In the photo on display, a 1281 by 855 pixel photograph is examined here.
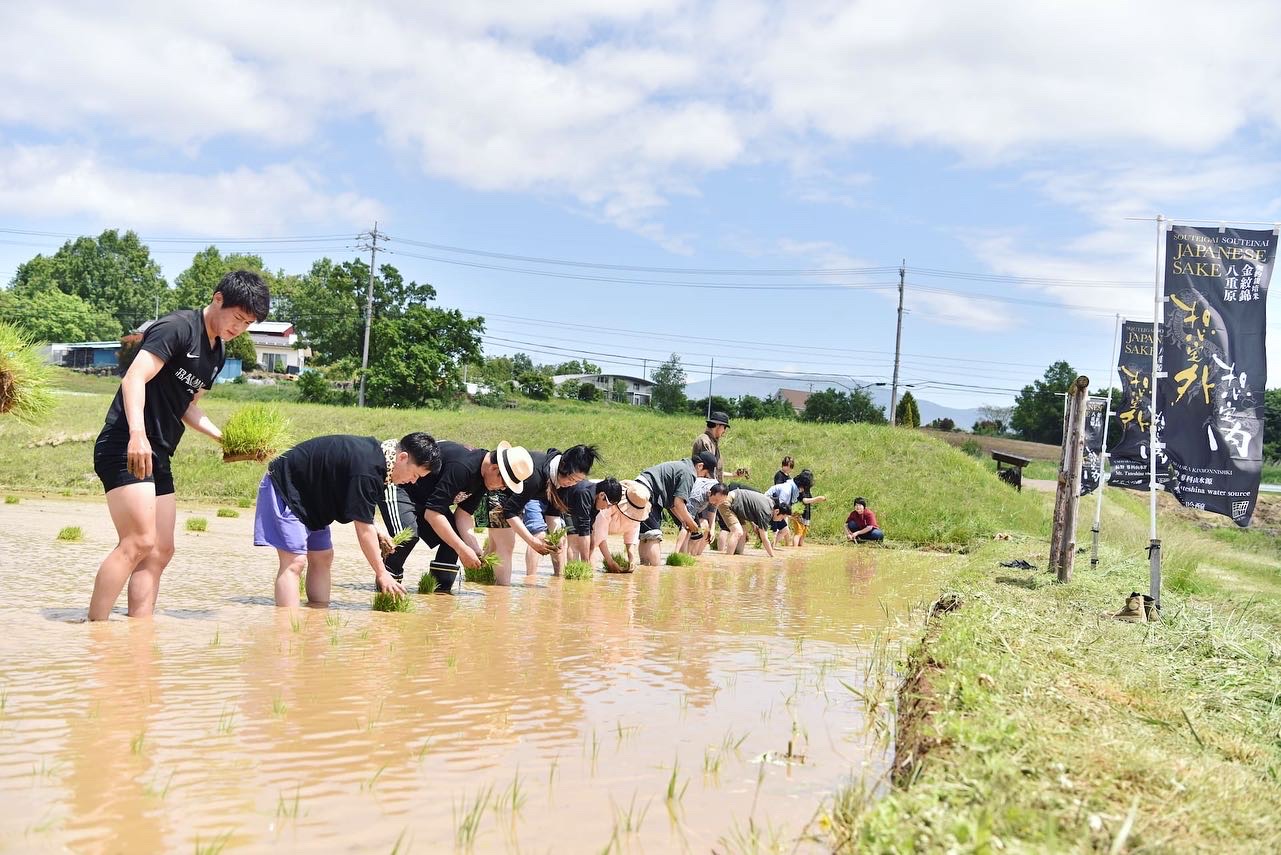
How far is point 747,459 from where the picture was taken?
28922mm

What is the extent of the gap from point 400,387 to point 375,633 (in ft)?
170

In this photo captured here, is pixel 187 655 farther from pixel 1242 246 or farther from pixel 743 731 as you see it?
pixel 1242 246

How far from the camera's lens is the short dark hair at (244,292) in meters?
5.98

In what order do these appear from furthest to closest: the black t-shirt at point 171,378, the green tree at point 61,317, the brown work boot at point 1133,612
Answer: the green tree at point 61,317
the brown work boot at point 1133,612
the black t-shirt at point 171,378

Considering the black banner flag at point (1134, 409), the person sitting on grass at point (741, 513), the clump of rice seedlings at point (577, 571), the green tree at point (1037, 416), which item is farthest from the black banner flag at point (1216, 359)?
the green tree at point (1037, 416)

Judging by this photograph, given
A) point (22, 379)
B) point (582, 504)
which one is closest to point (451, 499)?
point (582, 504)

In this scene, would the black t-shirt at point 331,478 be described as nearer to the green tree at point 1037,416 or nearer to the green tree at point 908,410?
the green tree at point 908,410

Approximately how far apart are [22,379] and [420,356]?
150ft

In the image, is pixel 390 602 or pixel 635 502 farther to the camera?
pixel 635 502

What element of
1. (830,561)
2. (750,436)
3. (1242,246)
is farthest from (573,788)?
(750,436)

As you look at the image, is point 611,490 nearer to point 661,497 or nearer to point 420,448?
point 661,497

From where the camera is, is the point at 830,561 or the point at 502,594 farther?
→ the point at 830,561

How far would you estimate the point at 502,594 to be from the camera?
9.12m

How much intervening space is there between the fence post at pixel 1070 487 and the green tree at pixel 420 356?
47.1 m
